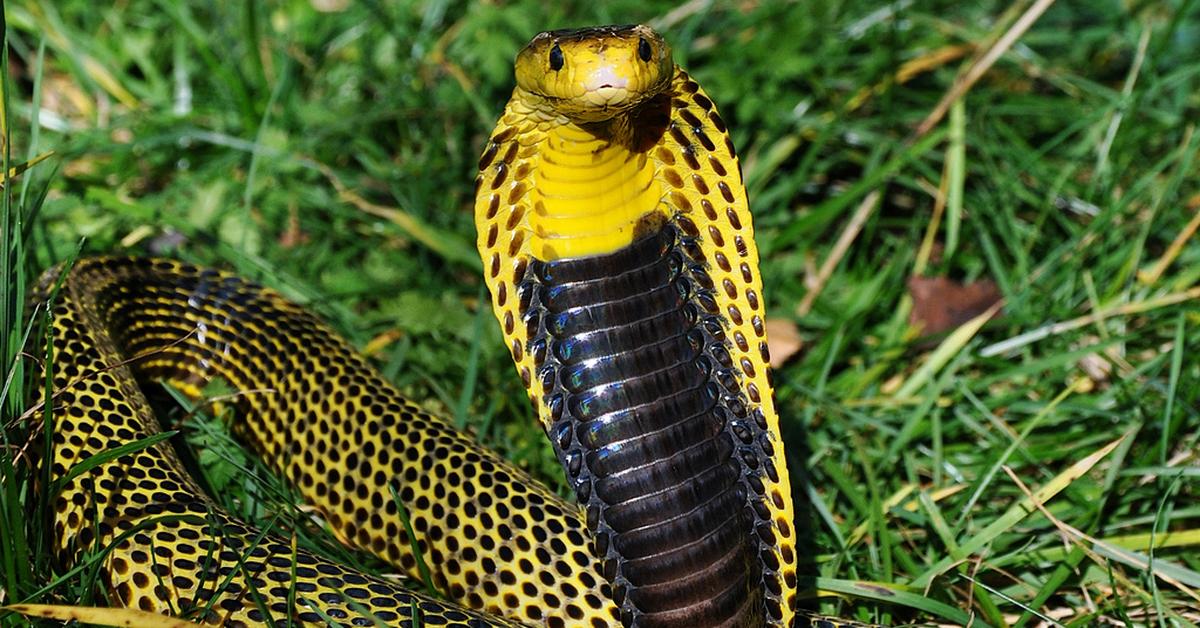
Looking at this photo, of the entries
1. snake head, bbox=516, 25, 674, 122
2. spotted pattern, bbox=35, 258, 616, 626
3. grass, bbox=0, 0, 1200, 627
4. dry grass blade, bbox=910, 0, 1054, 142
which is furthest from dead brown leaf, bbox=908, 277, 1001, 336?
snake head, bbox=516, 25, 674, 122

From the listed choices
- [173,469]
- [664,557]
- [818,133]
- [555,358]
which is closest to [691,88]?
[555,358]

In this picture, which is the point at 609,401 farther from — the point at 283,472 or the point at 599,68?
the point at 283,472

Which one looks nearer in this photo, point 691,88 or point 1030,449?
point 691,88

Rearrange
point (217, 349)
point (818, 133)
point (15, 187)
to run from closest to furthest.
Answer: point (217, 349), point (15, 187), point (818, 133)

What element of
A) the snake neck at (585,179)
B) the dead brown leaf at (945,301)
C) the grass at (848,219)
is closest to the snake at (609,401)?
the snake neck at (585,179)

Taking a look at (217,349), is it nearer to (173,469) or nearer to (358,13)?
(173,469)

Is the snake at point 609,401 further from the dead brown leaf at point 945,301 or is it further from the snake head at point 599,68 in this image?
the dead brown leaf at point 945,301

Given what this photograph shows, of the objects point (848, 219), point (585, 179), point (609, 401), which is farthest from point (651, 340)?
point (848, 219)
